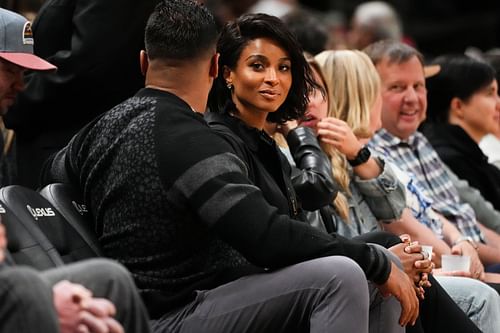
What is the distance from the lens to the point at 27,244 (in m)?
3.43

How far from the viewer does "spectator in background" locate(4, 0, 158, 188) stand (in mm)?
4578

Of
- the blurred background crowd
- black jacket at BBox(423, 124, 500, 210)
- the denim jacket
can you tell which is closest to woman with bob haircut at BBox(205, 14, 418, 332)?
the denim jacket

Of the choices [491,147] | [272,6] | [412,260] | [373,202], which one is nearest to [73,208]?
[412,260]

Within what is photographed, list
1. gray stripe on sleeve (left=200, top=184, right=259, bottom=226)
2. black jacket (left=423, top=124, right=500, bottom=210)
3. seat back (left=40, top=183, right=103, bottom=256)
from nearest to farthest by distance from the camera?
gray stripe on sleeve (left=200, top=184, right=259, bottom=226), seat back (left=40, top=183, right=103, bottom=256), black jacket (left=423, top=124, right=500, bottom=210)

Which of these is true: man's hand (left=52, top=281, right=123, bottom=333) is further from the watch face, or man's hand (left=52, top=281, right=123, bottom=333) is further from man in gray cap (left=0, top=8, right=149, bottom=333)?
the watch face

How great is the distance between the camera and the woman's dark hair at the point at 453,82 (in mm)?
6219

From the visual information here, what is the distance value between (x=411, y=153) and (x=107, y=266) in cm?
292

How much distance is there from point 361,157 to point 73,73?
1.23m

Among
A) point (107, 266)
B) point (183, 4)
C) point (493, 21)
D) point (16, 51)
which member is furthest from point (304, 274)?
point (493, 21)

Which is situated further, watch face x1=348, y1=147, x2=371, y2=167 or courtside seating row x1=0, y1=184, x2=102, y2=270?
watch face x1=348, y1=147, x2=371, y2=167

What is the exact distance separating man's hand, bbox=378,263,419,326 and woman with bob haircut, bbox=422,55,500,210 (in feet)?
7.92

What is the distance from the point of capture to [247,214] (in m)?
3.29

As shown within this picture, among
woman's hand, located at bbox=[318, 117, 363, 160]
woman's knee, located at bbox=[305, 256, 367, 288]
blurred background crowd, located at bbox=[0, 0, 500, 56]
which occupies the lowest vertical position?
blurred background crowd, located at bbox=[0, 0, 500, 56]

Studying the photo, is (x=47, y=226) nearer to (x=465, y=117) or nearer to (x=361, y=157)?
(x=361, y=157)
